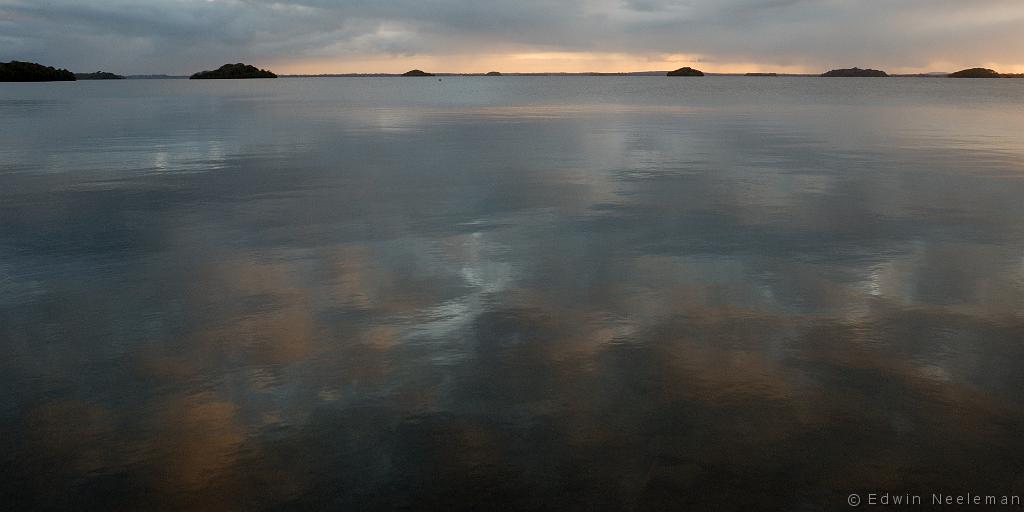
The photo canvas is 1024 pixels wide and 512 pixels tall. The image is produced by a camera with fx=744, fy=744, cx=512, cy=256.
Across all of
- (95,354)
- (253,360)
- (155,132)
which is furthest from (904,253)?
(155,132)

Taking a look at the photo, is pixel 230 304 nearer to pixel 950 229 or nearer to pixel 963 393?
pixel 963 393

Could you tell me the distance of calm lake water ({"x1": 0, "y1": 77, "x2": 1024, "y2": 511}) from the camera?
22.3 feet

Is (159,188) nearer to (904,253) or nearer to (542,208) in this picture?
(542,208)

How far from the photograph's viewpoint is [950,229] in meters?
17.3

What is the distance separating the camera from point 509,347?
32.5 ft

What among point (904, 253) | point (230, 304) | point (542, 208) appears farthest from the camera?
point (542, 208)

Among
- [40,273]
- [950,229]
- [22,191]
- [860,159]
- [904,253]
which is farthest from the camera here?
[860,159]

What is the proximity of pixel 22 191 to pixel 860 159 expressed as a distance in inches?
1237

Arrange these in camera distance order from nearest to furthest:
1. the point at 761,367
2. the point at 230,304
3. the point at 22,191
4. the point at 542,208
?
the point at 761,367 → the point at 230,304 → the point at 542,208 → the point at 22,191

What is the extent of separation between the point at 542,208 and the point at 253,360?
11495 mm

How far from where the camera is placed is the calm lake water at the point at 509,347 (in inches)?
268

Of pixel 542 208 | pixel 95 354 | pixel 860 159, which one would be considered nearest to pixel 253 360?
pixel 95 354

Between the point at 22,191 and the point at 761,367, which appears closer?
the point at 761,367

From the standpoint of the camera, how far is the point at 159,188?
23797mm
